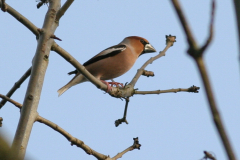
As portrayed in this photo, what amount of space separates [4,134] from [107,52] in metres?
7.33

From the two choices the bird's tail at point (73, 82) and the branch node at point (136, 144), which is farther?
the bird's tail at point (73, 82)

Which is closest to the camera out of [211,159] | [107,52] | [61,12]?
[211,159]

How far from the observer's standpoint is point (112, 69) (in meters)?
7.77

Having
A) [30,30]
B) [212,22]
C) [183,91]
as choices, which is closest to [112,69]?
[183,91]

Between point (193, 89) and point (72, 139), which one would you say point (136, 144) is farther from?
point (193, 89)

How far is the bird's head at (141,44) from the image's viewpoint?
9361 mm

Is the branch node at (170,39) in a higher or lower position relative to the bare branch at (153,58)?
higher

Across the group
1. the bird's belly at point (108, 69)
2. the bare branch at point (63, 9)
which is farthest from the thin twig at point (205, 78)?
the bird's belly at point (108, 69)

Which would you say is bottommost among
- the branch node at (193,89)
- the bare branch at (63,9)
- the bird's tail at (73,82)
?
the branch node at (193,89)

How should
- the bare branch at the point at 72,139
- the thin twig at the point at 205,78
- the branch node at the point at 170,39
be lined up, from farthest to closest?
the branch node at the point at 170,39
the bare branch at the point at 72,139
the thin twig at the point at 205,78

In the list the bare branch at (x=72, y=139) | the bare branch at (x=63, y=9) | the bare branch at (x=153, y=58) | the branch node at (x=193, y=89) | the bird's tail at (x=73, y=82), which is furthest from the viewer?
the bird's tail at (x=73, y=82)

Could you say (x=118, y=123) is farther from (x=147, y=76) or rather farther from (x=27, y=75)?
(x=27, y=75)

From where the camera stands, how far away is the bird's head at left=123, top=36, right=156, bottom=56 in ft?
30.7

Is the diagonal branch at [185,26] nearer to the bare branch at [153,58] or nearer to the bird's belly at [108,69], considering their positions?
the bare branch at [153,58]
